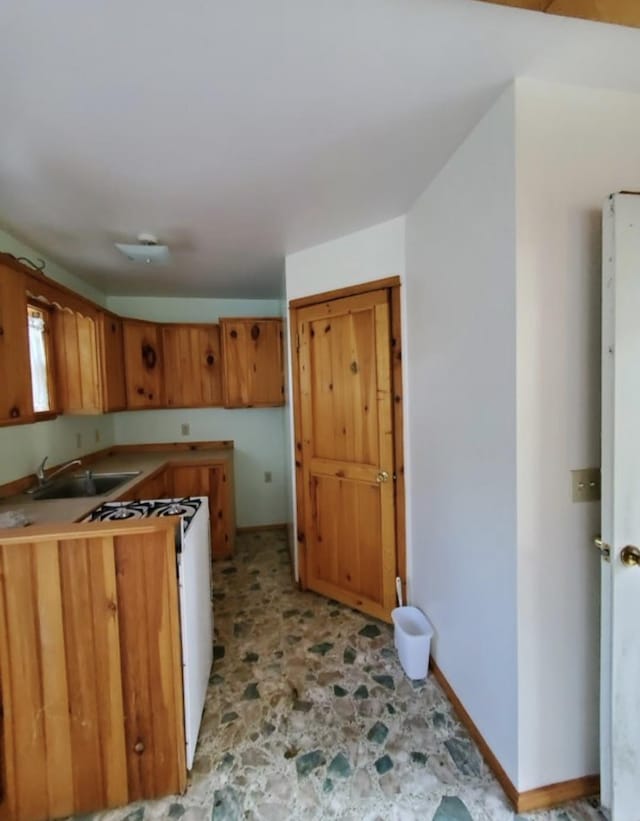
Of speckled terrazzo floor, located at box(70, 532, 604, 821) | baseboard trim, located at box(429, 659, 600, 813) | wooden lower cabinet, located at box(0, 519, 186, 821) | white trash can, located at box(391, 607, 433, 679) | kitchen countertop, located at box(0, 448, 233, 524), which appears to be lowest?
speckled terrazzo floor, located at box(70, 532, 604, 821)

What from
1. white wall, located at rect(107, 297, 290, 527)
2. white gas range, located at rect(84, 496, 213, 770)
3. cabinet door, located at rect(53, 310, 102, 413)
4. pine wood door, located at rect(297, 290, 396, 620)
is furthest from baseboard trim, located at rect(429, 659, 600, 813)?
cabinet door, located at rect(53, 310, 102, 413)

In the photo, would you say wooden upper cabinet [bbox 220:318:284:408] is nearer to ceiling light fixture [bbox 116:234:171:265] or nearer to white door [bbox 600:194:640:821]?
ceiling light fixture [bbox 116:234:171:265]

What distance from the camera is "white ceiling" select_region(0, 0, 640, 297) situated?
95 centimetres

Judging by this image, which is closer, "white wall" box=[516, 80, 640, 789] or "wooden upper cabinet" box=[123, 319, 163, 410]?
"white wall" box=[516, 80, 640, 789]

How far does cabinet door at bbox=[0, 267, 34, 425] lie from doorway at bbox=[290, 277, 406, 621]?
1.46m

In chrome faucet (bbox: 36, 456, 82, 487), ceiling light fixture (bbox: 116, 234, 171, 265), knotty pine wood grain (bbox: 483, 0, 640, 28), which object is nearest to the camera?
knotty pine wood grain (bbox: 483, 0, 640, 28)

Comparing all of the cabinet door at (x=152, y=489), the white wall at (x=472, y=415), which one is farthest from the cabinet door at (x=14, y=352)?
the white wall at (x=472, y=415)

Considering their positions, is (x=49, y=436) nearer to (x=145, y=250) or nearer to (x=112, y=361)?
(x=112, y=361)

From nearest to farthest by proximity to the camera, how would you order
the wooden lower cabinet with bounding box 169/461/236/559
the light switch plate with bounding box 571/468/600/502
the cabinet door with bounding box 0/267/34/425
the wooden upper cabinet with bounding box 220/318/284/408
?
1. the light switch plate with bounding box 571/468/600/502
2. the cabinet door with bounding box 0/267/34/425
3. the wooden lower cabinet with bounding box 169/461/236/559
4. the wooden upper cabinet with bounding box 220/318/284/408

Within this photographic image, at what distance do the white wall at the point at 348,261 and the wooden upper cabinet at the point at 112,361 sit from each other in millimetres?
1376

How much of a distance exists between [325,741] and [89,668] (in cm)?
97

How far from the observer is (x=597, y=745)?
1317 mm

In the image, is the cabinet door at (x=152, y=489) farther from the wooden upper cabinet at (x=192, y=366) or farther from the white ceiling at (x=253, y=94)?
the white ceiling at (x=253, y=94)

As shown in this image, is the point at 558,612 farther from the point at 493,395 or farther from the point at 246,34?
the point at 246,34
